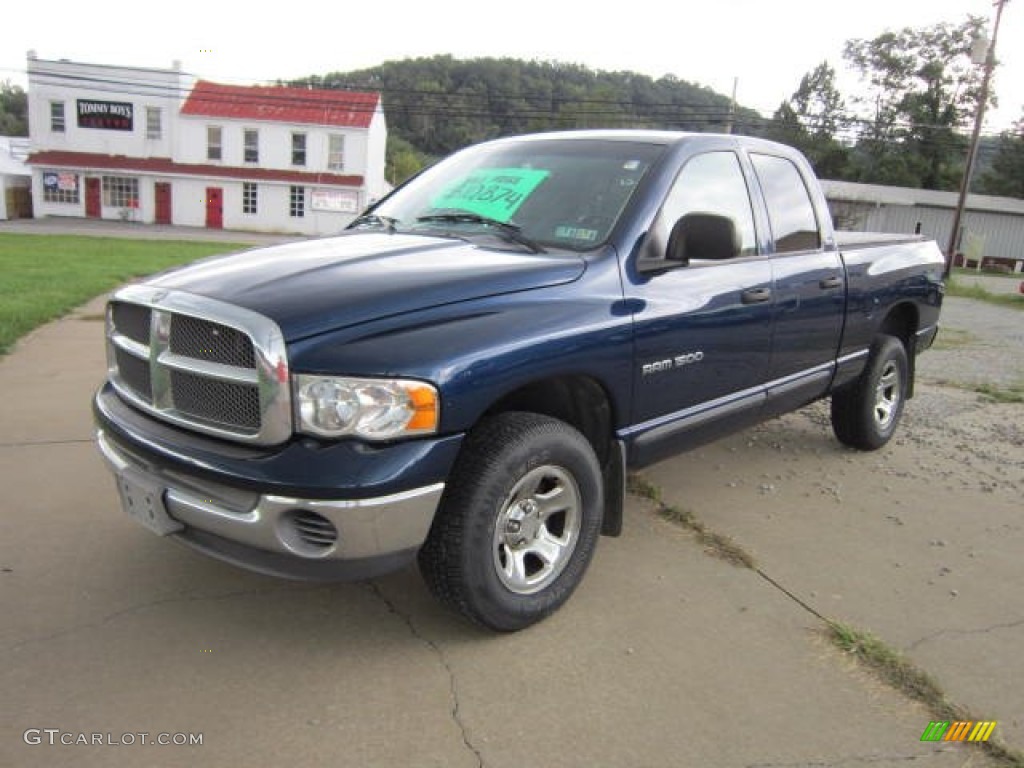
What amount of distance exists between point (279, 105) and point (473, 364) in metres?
42.7

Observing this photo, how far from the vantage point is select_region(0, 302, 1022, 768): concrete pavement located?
248cm

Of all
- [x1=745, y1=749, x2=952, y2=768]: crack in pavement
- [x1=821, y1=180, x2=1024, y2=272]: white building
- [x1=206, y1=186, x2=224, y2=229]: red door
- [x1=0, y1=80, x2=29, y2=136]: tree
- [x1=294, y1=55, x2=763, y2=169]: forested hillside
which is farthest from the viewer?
[x1=0, y1=80, x2=29, y2=136]: tree

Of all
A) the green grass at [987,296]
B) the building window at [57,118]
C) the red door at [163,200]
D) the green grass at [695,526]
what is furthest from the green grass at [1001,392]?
the building window at [57,118]

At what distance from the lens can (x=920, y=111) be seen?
62344 millimetres

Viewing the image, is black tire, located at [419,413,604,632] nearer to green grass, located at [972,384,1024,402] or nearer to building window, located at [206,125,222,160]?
green grass, located at [972,384,1024,402]

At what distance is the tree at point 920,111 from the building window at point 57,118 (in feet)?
173

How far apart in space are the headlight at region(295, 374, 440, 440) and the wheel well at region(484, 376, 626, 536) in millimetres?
669

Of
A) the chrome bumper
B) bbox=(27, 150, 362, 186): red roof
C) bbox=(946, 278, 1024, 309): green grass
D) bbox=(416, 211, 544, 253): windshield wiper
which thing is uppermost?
bbox=(416, 211, 544, 253): windshield wiper

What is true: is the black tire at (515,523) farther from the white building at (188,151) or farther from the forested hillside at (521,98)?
the white building at (188,151)

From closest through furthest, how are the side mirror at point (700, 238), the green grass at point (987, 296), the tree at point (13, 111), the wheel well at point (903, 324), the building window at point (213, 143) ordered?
the side mirror at point (700, 238)
the wheel well at point (903, 324)
the green grass at point (987, 296)
the building window at point (213, 143)
the tree at point (13, 111)

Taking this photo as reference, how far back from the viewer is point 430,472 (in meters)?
2.62

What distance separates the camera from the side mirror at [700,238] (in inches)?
134

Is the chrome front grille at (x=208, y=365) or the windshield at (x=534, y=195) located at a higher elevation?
the windshield at (x=534, y=195)

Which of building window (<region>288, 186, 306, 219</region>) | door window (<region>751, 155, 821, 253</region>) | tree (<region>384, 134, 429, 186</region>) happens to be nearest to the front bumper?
door window (<region>751, 155, 821, 253</region>)
